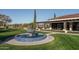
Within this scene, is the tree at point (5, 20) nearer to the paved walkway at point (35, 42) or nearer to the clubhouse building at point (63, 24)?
the paved walkway at point (35, 42)

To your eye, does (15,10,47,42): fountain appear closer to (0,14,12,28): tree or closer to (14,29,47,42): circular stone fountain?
(14,29,47,42): circular stone fountain

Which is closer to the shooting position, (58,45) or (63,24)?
(58,45)

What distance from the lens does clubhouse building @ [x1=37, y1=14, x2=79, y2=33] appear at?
3.72 meters

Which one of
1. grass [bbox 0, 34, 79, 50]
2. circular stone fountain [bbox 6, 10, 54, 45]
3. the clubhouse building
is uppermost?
the clubhouse building

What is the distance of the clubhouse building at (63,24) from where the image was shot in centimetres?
372

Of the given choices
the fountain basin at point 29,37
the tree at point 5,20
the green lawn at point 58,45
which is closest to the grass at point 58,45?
the green lawn at point 58,45

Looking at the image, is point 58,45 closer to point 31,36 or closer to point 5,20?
point 31,36

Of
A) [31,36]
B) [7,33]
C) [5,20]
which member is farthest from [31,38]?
[5,20]

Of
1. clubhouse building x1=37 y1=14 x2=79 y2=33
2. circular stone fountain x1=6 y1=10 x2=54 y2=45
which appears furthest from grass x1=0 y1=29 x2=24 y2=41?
clubhouse building x1=37 y1=14 x2=79 y2=33

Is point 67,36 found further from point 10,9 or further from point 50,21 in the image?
point 10,9

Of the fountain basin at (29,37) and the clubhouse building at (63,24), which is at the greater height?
the clubhouse building at (63,24)

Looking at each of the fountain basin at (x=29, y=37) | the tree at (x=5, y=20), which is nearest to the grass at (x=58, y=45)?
the fountain basin at (x=29, y=37)

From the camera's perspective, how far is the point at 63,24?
12.4 ft

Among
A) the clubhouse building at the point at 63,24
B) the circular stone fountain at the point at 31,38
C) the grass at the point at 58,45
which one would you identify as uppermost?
the clubhouse building at the point at 63,24
